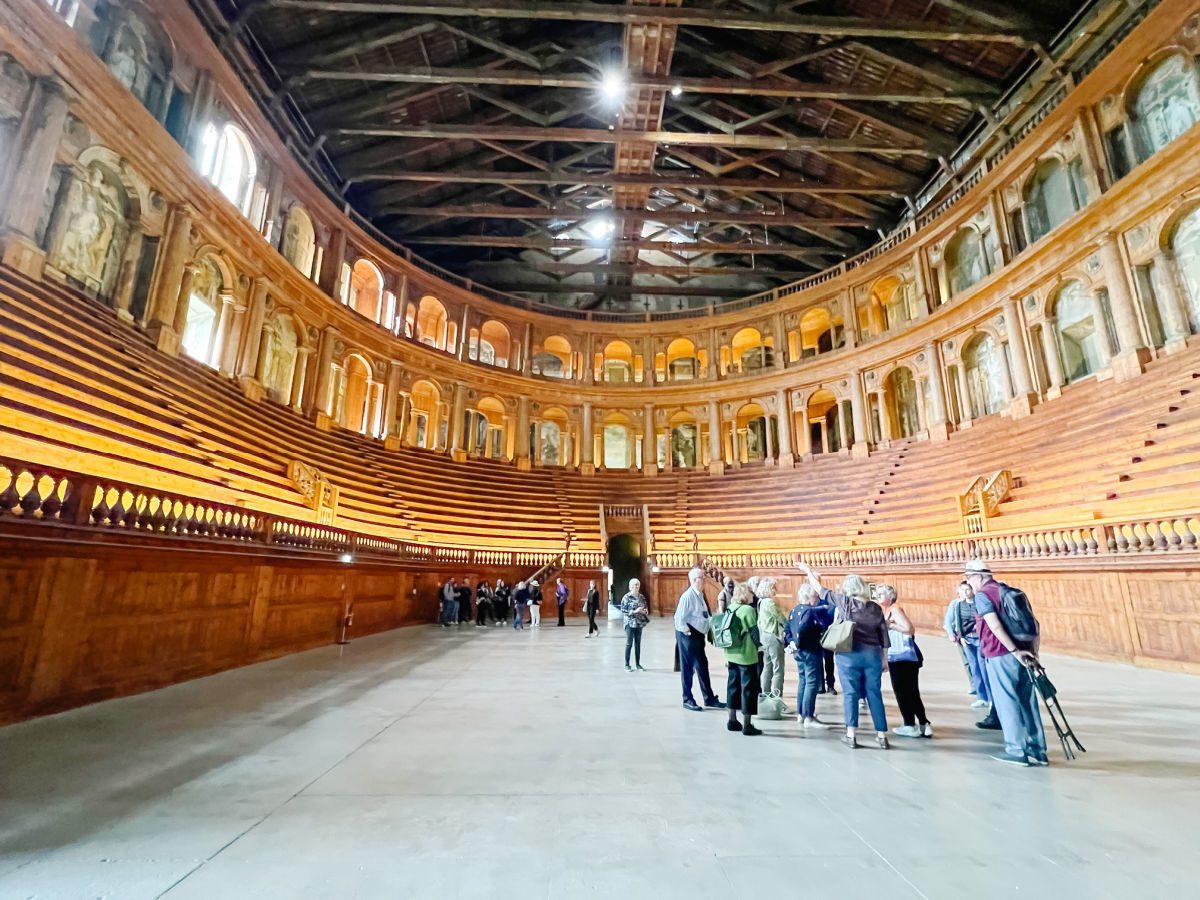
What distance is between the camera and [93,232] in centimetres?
1032

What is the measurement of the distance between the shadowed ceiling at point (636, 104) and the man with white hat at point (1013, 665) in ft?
46.7

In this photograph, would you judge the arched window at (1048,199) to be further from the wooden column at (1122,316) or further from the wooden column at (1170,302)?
the wooden column at (1170,302)

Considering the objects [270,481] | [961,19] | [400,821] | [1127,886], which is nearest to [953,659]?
[1127,886]

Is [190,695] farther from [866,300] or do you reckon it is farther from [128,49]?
[866,300]

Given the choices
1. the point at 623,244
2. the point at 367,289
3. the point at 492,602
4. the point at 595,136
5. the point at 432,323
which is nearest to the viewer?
the point at 492,602

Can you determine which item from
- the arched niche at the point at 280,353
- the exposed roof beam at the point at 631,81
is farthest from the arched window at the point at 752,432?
the arched niche at the point at 280,353

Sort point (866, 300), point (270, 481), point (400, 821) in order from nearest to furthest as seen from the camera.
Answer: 1. point (400, 821)
2. point (270, 481)
3. point (866, 300)

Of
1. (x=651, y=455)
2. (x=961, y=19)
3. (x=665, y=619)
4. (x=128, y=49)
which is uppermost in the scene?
(x=961, y=19)

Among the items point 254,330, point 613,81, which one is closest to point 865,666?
point 613,81

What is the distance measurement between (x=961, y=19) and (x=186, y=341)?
71.7ft

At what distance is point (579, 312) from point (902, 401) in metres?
14.1

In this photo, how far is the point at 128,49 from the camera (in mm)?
10844

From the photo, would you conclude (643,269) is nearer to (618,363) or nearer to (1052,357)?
(618,363)

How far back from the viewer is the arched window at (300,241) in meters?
15.8
